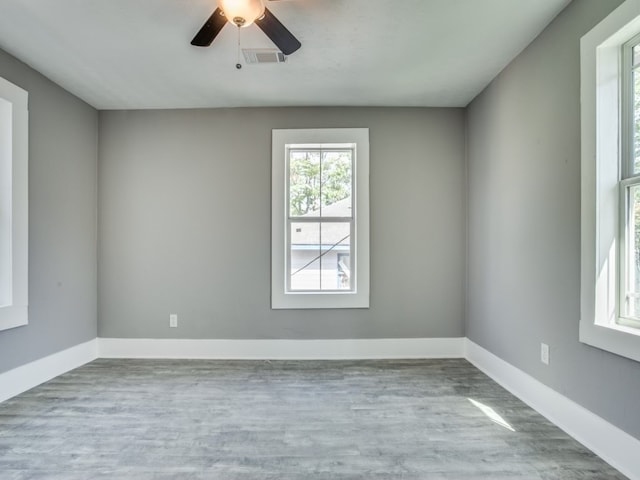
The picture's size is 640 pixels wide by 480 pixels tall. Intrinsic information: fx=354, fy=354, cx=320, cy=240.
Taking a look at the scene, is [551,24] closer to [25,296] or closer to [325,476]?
[325,476]

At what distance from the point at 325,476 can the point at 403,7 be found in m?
2.58

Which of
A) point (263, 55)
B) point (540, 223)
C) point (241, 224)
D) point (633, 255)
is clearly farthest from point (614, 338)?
point (241, 224)

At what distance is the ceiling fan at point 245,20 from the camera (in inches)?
64.7

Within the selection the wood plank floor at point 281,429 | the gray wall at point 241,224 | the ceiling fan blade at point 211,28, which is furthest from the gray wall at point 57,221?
the ceiling fan blade at point 211,28

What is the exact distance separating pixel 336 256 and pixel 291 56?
1.85 metres

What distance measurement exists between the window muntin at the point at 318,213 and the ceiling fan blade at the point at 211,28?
1.68 meters

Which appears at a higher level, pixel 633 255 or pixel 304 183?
pixel 304 183

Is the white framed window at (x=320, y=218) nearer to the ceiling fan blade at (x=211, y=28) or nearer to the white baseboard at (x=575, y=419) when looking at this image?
the white baseboard at (x=575, y=419)

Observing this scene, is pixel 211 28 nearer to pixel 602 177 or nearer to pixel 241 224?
pixel 241 224

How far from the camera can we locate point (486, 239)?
124 inches

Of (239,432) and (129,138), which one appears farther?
(129,138)

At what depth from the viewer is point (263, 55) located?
2443mm

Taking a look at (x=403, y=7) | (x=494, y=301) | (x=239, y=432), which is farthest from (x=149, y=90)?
(x=494, y=301)

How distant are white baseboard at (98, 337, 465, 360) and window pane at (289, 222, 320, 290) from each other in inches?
22.9
